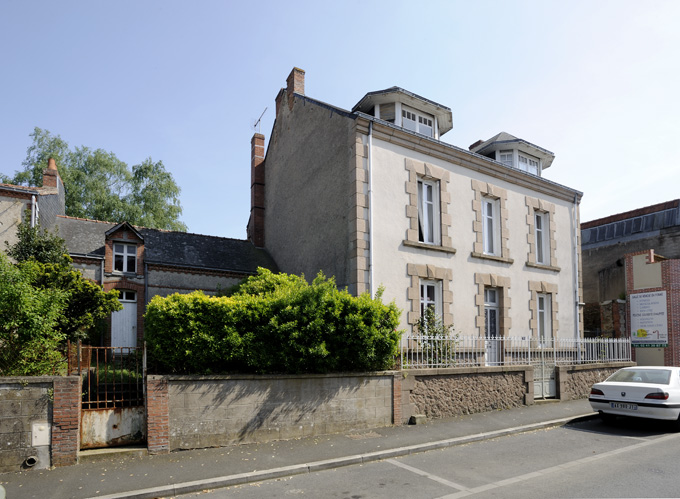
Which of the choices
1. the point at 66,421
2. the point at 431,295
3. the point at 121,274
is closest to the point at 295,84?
the point at 431,295

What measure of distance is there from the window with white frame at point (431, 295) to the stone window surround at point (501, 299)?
1450 mm

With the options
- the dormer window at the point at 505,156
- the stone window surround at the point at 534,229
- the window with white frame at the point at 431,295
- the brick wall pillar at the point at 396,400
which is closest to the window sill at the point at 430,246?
the window with white frame at the point at 431,295

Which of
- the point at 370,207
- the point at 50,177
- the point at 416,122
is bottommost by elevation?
the point at 370,207

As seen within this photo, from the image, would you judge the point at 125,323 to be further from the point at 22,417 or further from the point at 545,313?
the point at 545,313

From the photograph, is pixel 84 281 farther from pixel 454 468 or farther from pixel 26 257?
pixel 454 468

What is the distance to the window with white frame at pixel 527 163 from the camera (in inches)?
755

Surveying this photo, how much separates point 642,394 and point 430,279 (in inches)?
241

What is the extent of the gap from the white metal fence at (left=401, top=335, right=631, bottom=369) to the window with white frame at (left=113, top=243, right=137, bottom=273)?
1200 centimetres

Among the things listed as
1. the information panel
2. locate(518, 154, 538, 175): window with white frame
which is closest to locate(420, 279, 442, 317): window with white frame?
locate(518, 154, 538, 175): window with white frame

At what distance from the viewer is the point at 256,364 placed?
30.9ft

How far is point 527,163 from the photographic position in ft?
64.0

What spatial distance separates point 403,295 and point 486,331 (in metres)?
4.00

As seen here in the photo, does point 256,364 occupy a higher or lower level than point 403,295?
lower

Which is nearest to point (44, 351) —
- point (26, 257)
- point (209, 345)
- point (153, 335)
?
point (153, 335)
